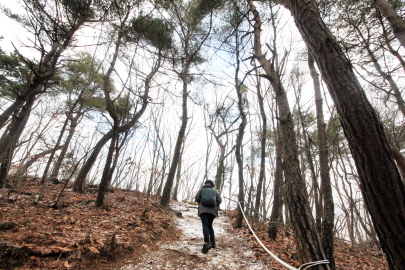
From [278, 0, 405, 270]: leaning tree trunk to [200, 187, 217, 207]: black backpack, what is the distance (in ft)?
10.0

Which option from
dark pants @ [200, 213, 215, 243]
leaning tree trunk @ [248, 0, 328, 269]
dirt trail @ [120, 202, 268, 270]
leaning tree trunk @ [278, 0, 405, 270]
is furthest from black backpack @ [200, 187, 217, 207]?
leaning tree trunk @ [278, 0, 405, 270]

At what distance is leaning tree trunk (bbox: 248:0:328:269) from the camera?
2109 mm

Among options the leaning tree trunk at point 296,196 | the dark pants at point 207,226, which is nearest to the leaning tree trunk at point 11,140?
the dark pants at point 207,226

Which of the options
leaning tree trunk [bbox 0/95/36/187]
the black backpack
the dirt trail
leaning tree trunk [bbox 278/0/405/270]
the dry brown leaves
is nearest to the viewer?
leaning tree trunk [bbox 278/0/405/270]

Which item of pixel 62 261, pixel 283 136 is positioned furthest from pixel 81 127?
pixel 283 136

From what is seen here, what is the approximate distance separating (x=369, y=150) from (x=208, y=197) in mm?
3253

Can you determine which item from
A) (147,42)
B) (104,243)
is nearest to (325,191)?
(104,243)

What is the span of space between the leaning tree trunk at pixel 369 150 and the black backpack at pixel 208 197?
306 centimetres

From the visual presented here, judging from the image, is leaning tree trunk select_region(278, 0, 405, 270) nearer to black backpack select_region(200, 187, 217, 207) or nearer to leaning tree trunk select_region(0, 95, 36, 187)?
black backpack select_region(200, 187, 217, 207)

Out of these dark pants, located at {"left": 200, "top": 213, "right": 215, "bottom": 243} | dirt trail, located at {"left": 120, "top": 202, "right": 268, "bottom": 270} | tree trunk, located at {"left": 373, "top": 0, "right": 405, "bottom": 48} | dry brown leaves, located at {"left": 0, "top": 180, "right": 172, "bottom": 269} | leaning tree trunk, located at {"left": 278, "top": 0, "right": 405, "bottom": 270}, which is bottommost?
dirt trail, located at {"left": 120, "top": 202, "right": 268, "bottom": 270}

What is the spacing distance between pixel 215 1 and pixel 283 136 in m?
5.16

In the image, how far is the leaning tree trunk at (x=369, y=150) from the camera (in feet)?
3.53

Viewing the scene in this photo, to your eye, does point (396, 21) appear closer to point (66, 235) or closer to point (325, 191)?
point (325, 191)

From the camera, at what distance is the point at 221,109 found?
1152cm
